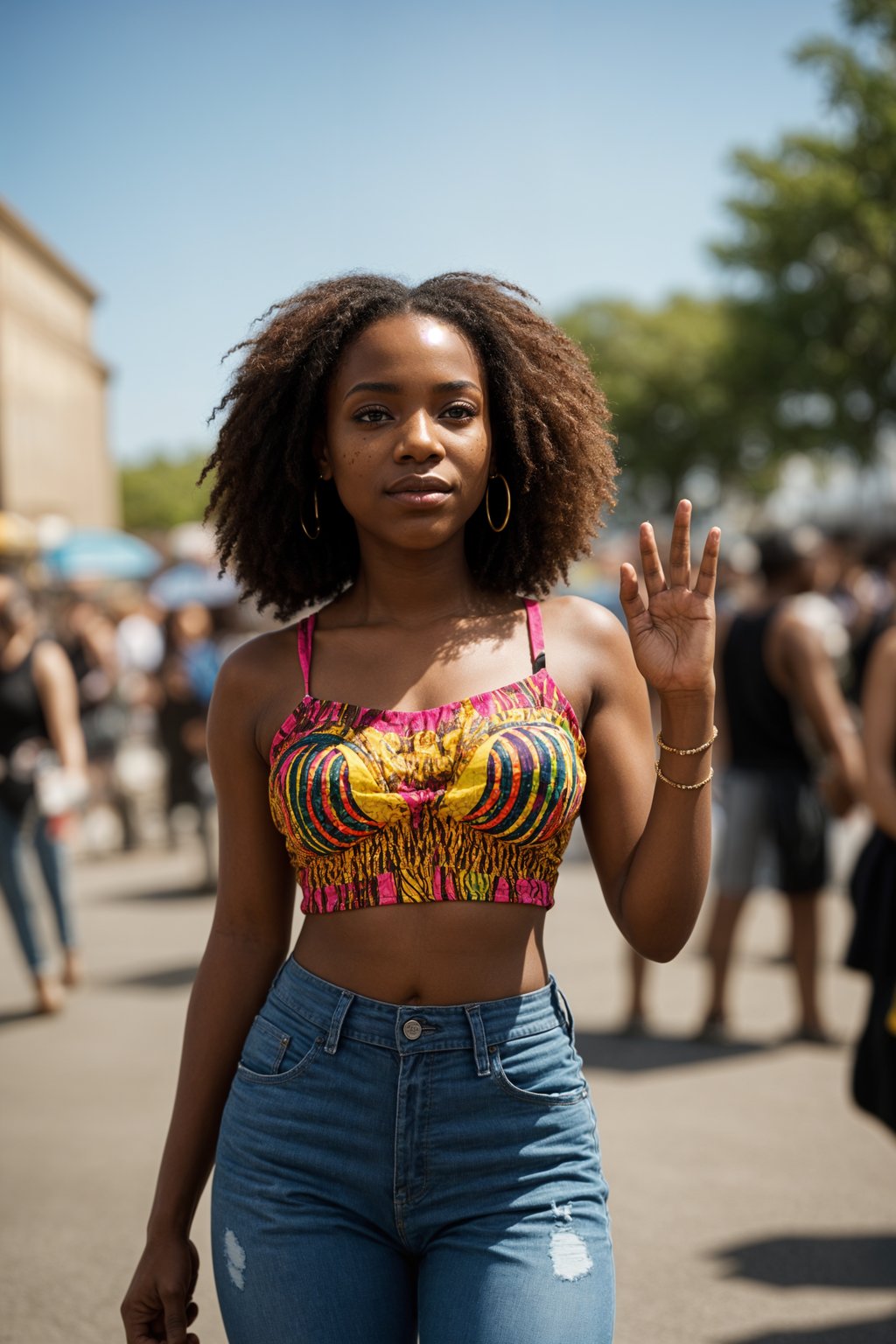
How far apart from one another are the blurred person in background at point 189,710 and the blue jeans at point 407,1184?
848 centimetres

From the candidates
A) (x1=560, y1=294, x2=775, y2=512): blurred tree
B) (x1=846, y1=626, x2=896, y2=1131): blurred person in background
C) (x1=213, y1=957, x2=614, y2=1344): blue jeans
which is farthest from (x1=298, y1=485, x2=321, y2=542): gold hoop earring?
(x1=560, y1=294, x2=775, y2=512): blurred tree

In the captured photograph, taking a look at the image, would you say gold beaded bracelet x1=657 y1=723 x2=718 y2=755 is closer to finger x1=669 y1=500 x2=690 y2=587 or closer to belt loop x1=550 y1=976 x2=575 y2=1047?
finger x1=669 y1=500 x2=690 y2=587

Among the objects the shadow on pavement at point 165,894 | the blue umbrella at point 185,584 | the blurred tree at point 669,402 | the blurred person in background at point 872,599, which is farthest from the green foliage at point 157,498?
the shadow on pavement at point 165,894

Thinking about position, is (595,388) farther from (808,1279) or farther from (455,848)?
(808,1279)

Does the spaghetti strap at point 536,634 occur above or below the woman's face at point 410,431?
below

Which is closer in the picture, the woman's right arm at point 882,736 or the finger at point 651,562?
the finger at point 651,562

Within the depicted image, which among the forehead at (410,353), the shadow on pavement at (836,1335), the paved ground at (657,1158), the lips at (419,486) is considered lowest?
the shadow on pavement at (836,1335)

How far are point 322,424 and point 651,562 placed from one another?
2.05 ft

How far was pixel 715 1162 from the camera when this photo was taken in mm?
5223

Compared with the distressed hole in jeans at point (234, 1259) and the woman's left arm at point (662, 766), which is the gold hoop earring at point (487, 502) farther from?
the distressed hole in jeans at point (234, 1259)

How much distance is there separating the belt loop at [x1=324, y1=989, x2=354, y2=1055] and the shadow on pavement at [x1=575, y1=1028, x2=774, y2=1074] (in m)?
4.27

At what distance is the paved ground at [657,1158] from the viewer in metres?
4.21

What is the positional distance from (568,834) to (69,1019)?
18.3 ft

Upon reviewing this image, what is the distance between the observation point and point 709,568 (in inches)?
88.4
